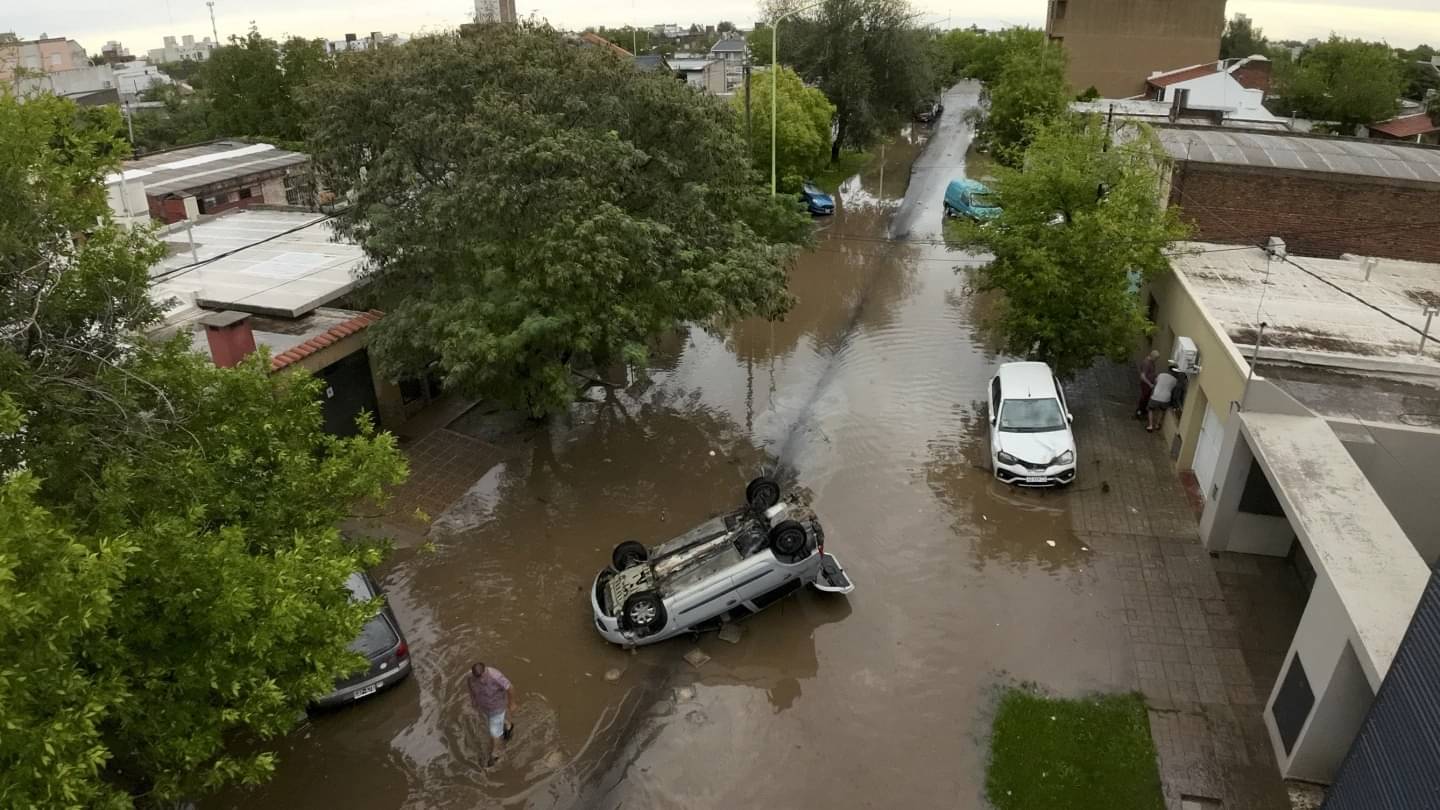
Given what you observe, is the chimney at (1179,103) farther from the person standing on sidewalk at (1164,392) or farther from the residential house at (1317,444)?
the person standing on sidewalk at (1164,392)

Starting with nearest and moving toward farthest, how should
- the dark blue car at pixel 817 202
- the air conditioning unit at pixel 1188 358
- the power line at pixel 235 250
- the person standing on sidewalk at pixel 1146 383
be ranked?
the air conditioning unit at pixel 1188 358, the person standing on sidewalk at pixel 1146 383, the power line at pixel 235 250, the dark blue car at pixel 817 202

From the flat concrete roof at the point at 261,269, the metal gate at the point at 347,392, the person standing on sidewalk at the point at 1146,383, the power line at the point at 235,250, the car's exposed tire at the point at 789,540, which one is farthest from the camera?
the power line at the point at 235,250

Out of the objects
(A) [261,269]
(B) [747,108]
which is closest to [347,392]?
(A) [261,269]

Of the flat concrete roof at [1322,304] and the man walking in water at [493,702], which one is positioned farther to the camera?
the flat concrete roof at [1322,304]

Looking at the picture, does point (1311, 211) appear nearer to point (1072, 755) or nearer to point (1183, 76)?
point (1072, 755)

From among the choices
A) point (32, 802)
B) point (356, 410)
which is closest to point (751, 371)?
point (356, 410)

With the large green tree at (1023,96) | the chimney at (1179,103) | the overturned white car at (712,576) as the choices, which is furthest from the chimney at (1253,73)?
the overturned white car at (712,576)
